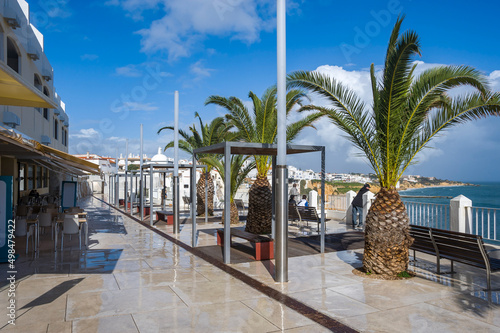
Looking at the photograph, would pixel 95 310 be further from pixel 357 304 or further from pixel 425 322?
pixel 425 322

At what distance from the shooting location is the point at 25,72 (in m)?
17.5

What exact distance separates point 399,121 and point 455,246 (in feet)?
7.49

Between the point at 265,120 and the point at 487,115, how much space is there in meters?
6.95

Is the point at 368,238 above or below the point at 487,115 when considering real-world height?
below

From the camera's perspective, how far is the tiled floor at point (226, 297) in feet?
15.0

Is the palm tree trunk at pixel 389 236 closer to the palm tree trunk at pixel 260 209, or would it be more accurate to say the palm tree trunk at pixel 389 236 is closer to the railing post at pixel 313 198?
the palm tree trunk at pixel 260 209

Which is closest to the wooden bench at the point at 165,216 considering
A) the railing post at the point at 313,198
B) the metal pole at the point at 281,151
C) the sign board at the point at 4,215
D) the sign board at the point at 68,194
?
the sign board at the point at 68,194

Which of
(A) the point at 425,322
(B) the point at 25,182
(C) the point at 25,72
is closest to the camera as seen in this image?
(A) the point at 425,322

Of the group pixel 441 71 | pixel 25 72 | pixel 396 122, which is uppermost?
pixel 25 72

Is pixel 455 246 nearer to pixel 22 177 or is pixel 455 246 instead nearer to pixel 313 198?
pixel 313 198

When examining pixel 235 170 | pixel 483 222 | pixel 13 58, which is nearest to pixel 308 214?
pixel 235 170

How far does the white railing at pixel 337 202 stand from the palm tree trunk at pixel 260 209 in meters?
4.92

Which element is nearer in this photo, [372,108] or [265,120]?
[372,108]

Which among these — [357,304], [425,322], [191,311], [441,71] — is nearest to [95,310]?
[191,311]
